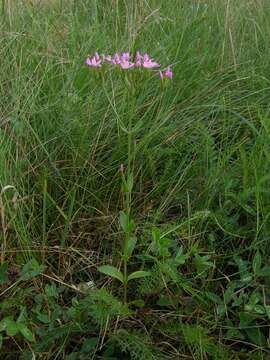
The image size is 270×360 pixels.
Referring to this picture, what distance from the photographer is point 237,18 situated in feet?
8.08

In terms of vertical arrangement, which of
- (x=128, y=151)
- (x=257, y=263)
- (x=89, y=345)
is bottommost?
(x=89, y=345)

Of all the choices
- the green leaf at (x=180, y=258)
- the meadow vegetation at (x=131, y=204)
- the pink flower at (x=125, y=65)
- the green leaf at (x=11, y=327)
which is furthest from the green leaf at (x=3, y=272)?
the pink flower at (x=125, y=65)

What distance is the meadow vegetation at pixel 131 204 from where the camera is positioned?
128 cm

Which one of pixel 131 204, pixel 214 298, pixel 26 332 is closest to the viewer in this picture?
pixel 26 332

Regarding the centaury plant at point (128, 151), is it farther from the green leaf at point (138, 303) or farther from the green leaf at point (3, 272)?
the green leaf at point (3, 272)

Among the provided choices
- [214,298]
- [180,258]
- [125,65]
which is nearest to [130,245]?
[180,258]

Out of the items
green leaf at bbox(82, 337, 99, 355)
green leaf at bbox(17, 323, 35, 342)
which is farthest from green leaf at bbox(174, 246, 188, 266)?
green leaf at bbox(17, 323, 35, 342)

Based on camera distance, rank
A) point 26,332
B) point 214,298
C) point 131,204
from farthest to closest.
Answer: point 131,204 → point 214,298 → point 26,332

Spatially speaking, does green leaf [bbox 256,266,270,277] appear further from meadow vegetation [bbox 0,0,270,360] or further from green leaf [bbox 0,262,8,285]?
green leaf [bbox 0,262,8,285]

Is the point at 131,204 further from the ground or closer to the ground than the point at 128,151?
closer to the ground

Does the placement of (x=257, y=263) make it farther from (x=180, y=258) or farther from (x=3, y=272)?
(x=3, y=272)

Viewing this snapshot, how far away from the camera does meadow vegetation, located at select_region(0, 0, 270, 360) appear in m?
1.28

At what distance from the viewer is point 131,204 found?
4.96 ft

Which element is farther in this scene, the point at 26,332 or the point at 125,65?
the point at 125,65
